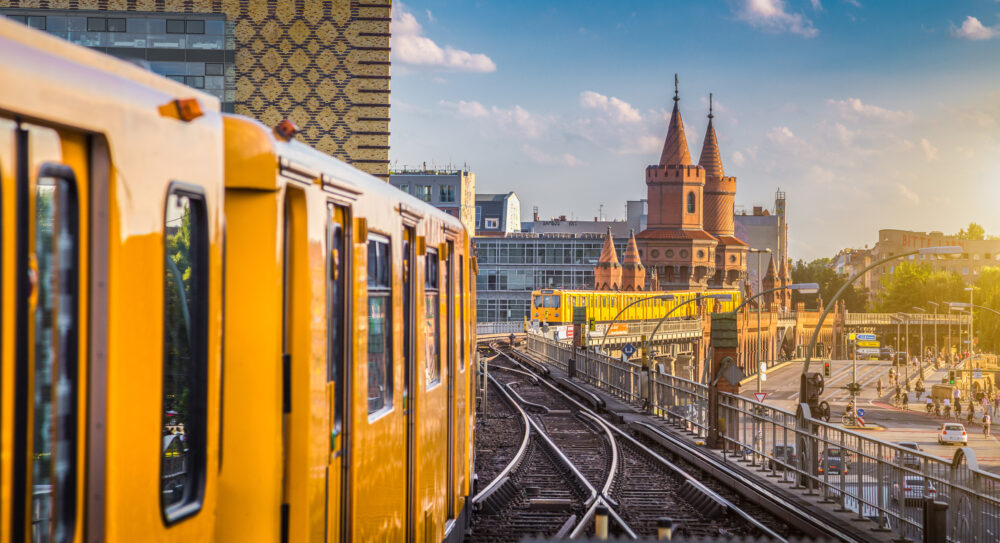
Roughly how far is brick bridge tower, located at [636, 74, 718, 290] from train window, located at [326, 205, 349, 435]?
127 m

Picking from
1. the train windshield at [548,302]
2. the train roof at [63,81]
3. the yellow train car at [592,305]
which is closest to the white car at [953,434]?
the yellow train car at [592,305]

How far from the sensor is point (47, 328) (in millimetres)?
2928

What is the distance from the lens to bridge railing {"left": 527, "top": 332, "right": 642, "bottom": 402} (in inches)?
1148

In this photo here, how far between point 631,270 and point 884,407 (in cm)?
3621

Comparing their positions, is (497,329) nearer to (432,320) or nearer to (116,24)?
(116,24)

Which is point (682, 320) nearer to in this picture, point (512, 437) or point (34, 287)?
point (512, 437)

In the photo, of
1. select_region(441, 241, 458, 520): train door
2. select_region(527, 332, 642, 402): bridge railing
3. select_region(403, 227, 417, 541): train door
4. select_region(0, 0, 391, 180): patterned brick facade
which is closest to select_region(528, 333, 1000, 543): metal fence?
select_region(441, 241, 458, 520): train door

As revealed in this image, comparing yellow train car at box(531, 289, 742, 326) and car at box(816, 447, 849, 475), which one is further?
yellow train car at box(531, 289, 742, 326)

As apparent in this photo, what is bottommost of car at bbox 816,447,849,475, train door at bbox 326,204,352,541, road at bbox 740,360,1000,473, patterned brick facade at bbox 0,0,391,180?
road at bbox 740,360,1000,473

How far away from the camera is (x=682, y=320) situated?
9762 cm

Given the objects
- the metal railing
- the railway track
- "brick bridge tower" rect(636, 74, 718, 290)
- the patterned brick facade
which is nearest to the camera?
the railway track

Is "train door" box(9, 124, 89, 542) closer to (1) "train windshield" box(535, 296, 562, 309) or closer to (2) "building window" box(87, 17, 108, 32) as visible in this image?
(2) "building window" box(87, 17, 108, 32)

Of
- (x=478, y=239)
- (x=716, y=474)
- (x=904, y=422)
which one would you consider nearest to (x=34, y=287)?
(x=716, y=474)

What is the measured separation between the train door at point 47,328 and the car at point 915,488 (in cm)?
936
